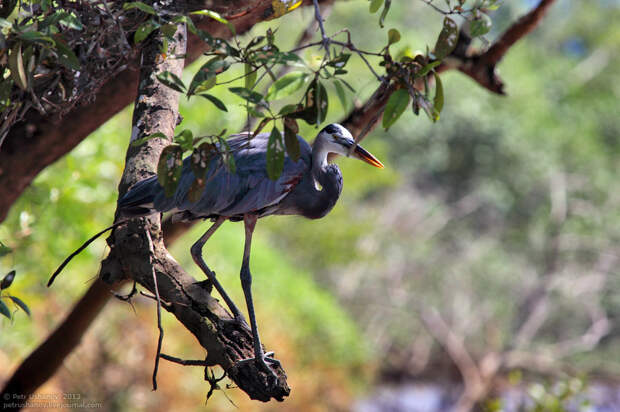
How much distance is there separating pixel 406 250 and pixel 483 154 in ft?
8.41

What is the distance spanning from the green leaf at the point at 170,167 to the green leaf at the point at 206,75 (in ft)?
0.38

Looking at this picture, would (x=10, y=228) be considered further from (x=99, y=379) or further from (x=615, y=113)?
(x=615, y=113)

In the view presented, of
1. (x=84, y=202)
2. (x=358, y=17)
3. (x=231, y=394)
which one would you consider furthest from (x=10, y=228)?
(x=358, y=17)

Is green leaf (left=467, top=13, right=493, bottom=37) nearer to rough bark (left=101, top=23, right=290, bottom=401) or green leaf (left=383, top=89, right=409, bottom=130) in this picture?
green leaf (left=383, top=89, right=409, bottom=130)

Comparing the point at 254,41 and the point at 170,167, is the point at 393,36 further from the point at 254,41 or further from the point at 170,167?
the point at 170,167

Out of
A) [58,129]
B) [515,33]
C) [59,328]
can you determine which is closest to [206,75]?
[58,129]

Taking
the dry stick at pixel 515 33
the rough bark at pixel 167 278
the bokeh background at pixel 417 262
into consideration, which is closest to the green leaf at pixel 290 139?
the rough bark at pixel 167 278

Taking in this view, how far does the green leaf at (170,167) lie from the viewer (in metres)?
1.34

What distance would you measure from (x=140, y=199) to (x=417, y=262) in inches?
358

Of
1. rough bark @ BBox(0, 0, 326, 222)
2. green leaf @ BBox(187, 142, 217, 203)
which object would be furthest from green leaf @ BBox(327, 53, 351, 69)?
rough bark @ BBox(0, 0, 326, 222)

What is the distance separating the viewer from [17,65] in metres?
1.38

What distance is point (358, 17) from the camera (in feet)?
44.0

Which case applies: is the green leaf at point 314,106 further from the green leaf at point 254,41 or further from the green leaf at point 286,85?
the green leaf at point 254,41

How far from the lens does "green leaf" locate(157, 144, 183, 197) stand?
134cm
